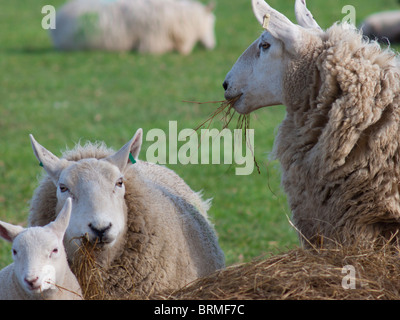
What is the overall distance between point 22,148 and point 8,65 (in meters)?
6.51

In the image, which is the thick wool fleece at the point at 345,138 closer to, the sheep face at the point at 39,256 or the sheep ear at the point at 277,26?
the sheep ear at the point at 277,26

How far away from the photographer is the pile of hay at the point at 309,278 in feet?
12.5

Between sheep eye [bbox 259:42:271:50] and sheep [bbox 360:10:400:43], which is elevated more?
sheep [bbox 360:10:400:43]

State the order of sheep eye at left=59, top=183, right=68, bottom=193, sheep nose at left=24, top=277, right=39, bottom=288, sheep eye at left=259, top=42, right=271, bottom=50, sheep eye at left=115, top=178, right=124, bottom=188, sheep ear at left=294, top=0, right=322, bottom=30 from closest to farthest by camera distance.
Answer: sheep nose at left=24, top=277, right=39, bottom=288 < sheep eye at left=59, top=183, right=68, bottom=193 < sheep eye at left=115, top=178, right=124, bottom=188 < sheep eye at left=259, top=42, right=271, bottom=50 < sheep ear at left=294, top=0, right=322, bottom=30

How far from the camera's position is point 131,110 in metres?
13.2

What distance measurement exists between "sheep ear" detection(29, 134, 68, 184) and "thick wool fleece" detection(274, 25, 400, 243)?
5.36ft

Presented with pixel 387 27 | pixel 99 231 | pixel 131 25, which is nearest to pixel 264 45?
pixel 99 231

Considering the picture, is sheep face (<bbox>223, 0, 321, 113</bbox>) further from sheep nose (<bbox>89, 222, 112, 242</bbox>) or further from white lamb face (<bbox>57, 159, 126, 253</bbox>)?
sheep nose (<bbox>89, 222, 112, 242</bbox>)

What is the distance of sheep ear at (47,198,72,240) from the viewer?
380cm

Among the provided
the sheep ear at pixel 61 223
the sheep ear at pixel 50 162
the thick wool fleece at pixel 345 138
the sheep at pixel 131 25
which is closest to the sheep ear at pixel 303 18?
the thick wool fleece at pixel 345 138

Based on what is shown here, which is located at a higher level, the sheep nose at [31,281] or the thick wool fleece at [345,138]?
the thick wool fleece at [345,138]

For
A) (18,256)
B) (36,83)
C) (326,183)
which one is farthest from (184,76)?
(18,256)

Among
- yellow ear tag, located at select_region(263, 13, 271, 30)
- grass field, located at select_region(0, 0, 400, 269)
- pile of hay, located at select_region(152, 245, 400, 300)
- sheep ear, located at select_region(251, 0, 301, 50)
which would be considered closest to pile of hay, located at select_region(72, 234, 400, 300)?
pile of hay, located at select_region(152, 245, 400, 300)
